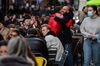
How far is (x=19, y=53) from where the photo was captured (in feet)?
18.7

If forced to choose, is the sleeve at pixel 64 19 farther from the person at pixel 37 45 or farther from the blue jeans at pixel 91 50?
the person at pixel 37 45

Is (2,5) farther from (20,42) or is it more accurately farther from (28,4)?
(20,42)

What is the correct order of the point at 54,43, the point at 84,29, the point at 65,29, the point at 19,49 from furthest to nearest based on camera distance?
the point at 65,29 → the point at 84,29 → the point at 54,43 → the point at 19,49

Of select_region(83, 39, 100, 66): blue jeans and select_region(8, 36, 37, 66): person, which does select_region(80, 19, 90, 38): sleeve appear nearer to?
select_region(83, 39, 100, 66): blue jeans

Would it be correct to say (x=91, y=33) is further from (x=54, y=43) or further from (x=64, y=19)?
(x=54, y=43)

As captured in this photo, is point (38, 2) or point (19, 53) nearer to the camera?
point (19, 53)

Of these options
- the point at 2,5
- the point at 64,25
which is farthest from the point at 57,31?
the point at 2,5

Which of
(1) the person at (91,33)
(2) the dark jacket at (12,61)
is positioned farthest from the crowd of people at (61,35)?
(2) the dark jacket at (12,61)

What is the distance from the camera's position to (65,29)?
42.0ft

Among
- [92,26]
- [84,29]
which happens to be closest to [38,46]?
[92,26]

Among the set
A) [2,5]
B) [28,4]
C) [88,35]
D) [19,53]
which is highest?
[19,53]

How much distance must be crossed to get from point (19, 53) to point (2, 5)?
22768 millimetres

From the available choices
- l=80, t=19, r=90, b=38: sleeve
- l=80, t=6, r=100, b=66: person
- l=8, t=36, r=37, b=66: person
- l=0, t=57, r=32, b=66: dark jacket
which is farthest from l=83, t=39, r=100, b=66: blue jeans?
l=0, t=57, r=32, b=66: dark jacket

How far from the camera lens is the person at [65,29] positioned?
12.5m
